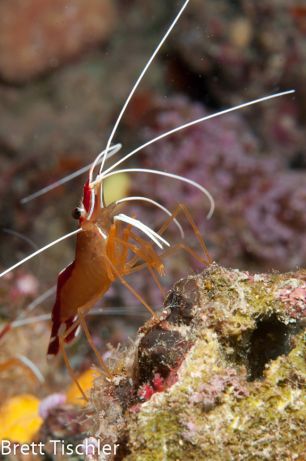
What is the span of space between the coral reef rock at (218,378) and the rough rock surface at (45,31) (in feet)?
23.3

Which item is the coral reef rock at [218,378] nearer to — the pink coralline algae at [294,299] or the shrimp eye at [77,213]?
the pink coralline algae at [294,299]

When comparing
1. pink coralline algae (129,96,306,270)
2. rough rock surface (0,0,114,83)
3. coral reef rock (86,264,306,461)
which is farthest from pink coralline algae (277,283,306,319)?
rough rock surface (0,0,114,83)

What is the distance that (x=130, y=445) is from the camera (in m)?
1.72

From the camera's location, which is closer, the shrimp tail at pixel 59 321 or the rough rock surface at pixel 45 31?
the shrimp tail at pixel 59 321

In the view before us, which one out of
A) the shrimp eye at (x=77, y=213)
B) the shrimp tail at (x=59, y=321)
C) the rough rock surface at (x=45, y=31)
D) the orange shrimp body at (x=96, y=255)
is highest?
the rough rock surface at (x=45, y=31)

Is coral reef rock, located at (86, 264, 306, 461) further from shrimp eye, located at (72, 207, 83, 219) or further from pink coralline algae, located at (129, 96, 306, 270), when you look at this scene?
pink coralline algae, located at (129, 96, 306, 270)

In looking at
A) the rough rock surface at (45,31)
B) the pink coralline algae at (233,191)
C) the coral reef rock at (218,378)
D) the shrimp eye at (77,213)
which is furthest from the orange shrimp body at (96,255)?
the rough rock surface at (45,31)

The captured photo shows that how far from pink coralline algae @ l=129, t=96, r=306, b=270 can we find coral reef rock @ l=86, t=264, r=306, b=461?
3564 mm

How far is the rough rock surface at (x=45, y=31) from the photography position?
7.96 m

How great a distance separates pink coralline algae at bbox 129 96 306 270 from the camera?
18.9 feet

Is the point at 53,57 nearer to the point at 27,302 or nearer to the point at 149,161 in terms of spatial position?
the point at 149,161

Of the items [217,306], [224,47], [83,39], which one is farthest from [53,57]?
[217,306]

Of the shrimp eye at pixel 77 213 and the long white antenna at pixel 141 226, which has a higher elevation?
the shrimp eye at pixel 77 213

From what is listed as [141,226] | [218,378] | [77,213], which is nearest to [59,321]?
[77,213]
